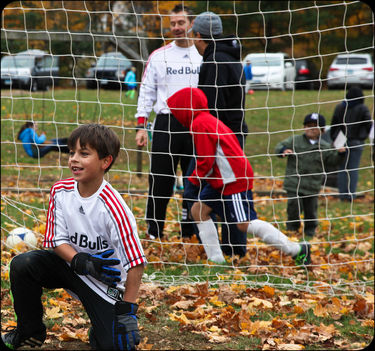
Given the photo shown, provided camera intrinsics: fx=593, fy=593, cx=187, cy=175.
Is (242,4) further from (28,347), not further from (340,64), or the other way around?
(28,347)

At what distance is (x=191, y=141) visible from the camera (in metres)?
5.20

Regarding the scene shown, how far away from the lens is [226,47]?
4922 millimetres

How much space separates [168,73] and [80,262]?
275cm

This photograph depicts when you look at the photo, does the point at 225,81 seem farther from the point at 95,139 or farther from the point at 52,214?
the point at 52,214

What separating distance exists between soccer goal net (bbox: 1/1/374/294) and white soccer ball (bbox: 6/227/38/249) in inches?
0.6

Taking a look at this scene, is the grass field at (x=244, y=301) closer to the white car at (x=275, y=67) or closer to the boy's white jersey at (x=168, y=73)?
the white car at (x=275, y=67)

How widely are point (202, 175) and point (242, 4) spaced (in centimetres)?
1235

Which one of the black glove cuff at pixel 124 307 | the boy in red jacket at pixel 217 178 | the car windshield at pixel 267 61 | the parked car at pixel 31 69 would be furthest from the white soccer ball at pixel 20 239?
the parked car at pixel 31 69

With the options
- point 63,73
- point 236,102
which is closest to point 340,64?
point 63,73

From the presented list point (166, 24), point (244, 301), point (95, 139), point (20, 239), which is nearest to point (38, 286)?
point (95, 139)

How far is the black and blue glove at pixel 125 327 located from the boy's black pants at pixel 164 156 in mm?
2239

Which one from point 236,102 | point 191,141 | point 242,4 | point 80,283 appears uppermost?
point 242,4

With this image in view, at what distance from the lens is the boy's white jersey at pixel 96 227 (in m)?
2.90

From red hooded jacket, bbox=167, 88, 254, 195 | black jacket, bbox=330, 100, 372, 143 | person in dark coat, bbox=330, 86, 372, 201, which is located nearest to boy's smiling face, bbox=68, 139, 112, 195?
red hooded jacket, bbox=167, 88, 254, 195
